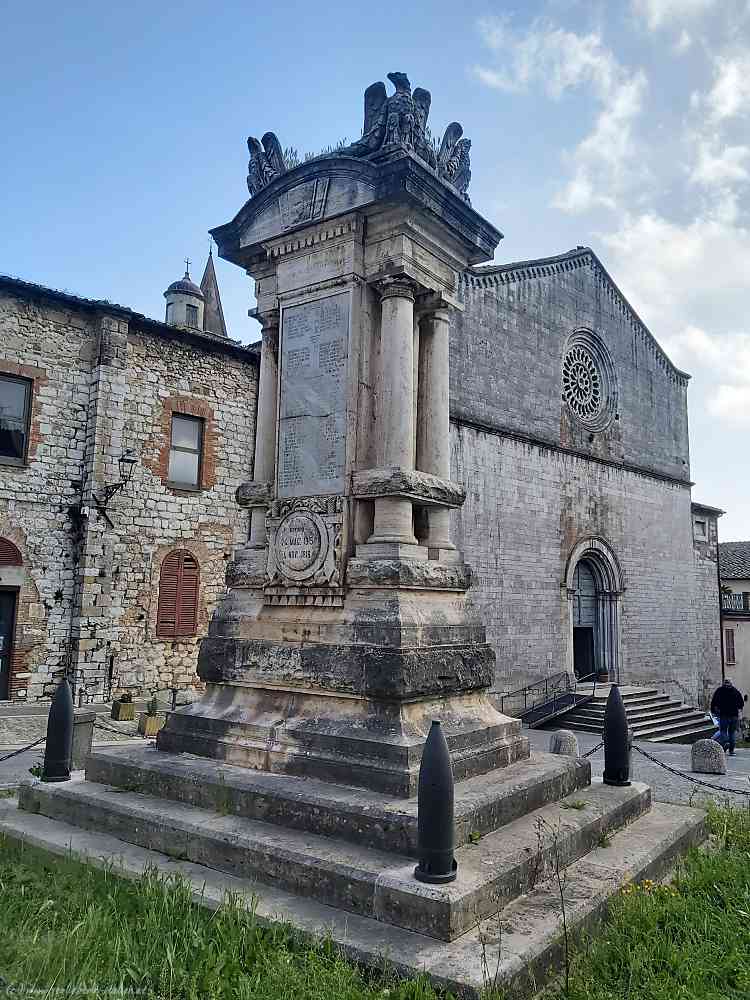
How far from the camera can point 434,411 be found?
6.32m

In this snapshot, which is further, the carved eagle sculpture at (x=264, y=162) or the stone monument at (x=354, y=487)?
the carved eagle sculpture at (x=264, y=162)

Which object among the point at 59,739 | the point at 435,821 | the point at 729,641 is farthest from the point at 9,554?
the point at 729,641

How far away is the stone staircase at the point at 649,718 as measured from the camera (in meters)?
17.4

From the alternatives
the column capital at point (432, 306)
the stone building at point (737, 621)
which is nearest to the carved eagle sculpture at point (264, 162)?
the column capital at point (432, 306)

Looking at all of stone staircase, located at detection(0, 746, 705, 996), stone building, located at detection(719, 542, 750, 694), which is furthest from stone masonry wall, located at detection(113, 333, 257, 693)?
stone building, located at detection(719, 542, 750, 694)

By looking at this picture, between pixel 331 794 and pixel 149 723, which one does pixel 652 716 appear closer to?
pixel 149 723

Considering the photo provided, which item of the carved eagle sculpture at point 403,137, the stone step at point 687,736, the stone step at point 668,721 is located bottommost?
the stone step at point 687,736

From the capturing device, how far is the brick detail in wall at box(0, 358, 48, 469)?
13.0 metres

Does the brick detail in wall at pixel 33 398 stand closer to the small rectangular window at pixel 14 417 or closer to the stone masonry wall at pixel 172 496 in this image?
the small rectangular window at pixel 14 417

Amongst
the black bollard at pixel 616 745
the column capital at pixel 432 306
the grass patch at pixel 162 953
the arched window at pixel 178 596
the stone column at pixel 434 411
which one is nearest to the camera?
the grass patch at pixel 162 953

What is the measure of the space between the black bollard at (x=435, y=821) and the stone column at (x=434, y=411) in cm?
251

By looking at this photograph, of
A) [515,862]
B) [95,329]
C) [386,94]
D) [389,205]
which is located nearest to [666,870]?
[515,862]

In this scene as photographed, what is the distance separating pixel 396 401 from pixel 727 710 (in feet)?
34.9

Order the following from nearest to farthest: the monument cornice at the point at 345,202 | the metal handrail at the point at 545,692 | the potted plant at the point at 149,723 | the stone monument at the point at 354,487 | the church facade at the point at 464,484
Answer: the stone monument at the point at 354,487
the monument cornice at the point at 345,202
the potted plant at the point at 149,723
the church facade at the point at 464,484
the metal handrail at the point at 545,692
